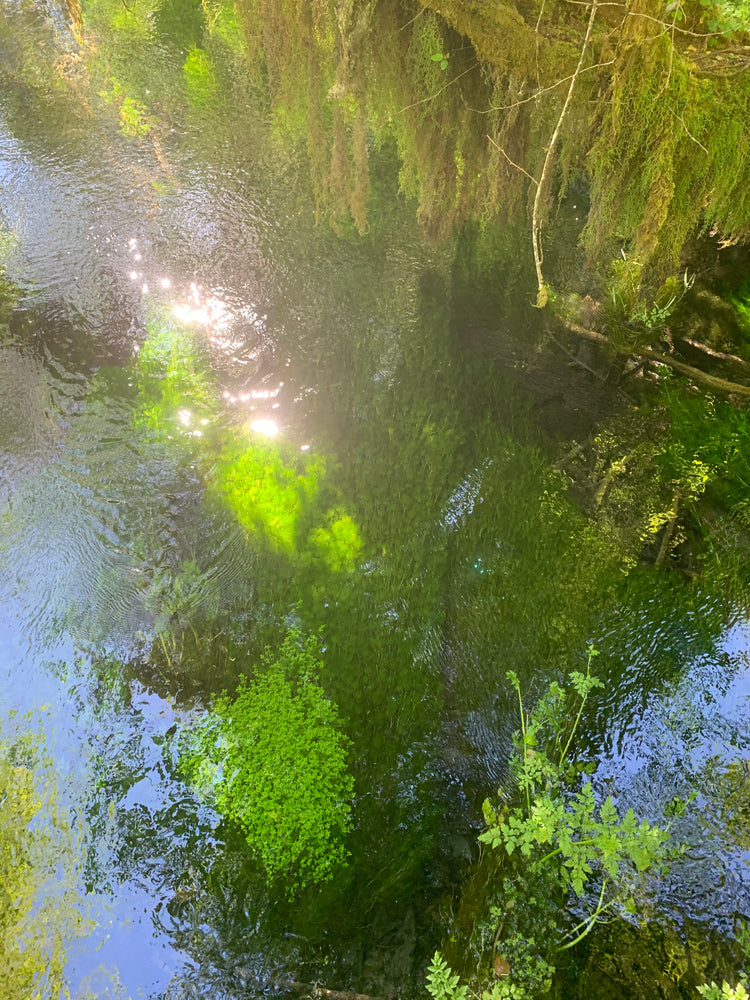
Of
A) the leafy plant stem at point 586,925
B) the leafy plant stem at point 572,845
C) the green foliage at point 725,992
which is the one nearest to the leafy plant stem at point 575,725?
the leafy plant stem at point 572,845

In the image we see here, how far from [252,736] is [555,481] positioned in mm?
1854

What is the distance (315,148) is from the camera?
10.7ft

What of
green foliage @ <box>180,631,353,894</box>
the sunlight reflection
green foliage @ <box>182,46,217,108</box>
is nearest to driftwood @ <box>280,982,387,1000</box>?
green foliage @ <box>180,631,353,894</box>

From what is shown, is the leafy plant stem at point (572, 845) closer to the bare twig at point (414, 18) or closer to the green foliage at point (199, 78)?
the bare twig at point (414, 18)

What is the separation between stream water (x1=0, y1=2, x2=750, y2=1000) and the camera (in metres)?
2.46

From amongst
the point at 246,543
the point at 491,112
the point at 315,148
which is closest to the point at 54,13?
the point at 315,148

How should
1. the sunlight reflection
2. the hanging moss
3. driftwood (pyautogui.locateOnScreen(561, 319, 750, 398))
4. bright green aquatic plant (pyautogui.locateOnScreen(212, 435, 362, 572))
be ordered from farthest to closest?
the sunlight reflection
bright green aquatic plant (pyautogui.locateOnScreen(212, 435, 362, 572))
driftwood (pyautogui.locateOnScreen(561, 319, 750, 398))
the hanging moss

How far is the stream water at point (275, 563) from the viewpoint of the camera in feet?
8.08

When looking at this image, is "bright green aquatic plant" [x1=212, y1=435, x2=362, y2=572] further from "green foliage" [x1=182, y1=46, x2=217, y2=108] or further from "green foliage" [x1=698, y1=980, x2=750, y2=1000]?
"green foliage" [x1=182, y1=46, x2=217, y2=108]

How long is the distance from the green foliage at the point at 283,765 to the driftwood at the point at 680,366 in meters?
2.15

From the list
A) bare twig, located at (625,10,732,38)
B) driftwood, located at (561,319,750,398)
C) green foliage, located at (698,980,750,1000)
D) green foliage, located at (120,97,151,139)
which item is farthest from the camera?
green foliage, located at (120,97,151,139)

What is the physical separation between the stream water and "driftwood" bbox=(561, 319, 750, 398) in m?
0.32

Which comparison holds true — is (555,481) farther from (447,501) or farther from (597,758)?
(597,758)

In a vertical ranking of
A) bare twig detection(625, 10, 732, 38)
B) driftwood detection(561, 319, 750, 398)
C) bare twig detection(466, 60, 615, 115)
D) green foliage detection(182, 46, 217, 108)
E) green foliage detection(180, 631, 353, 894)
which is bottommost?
green foliage detection(180, 631, 353, 894)
